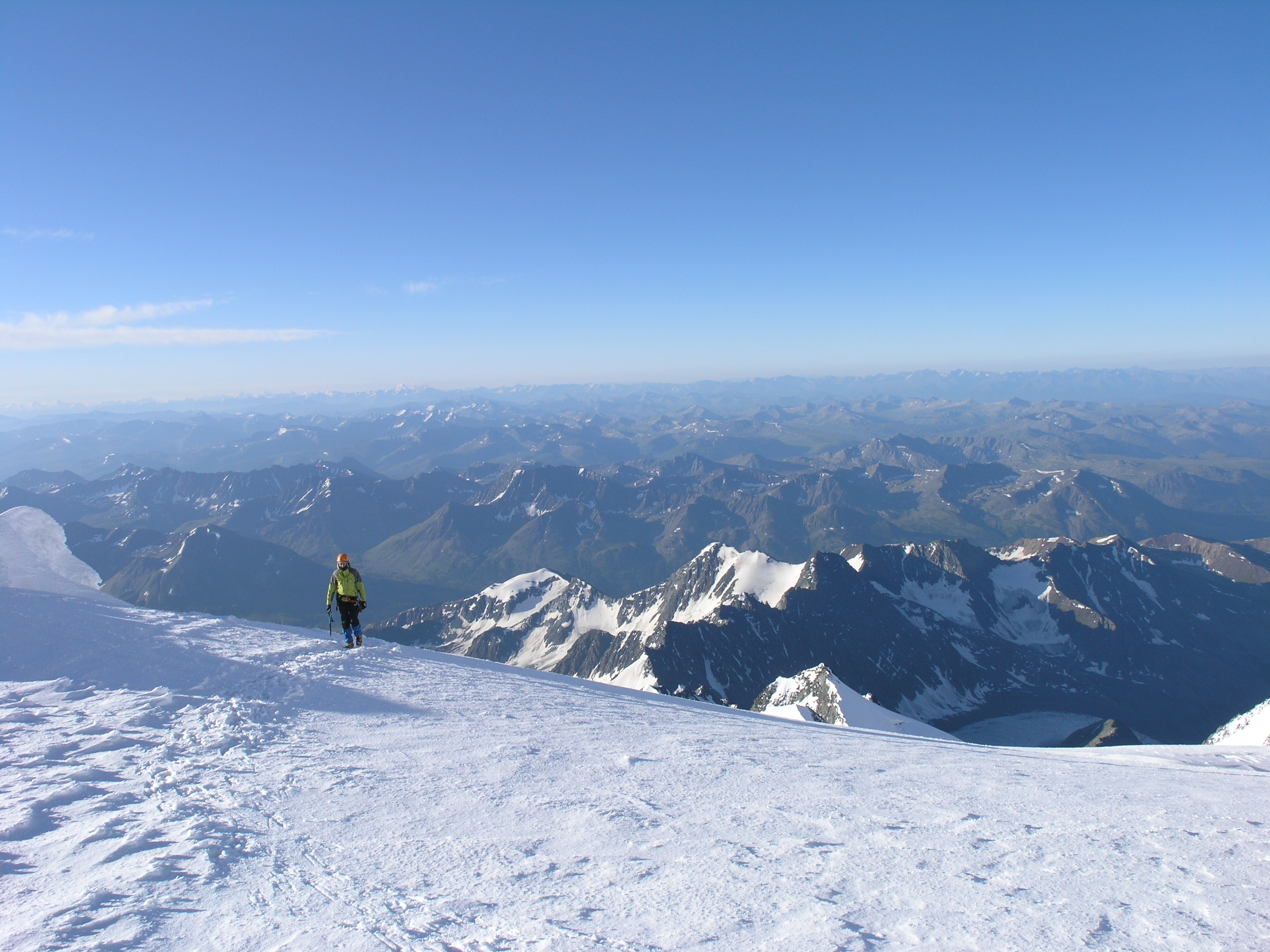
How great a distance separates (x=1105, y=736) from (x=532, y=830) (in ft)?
474

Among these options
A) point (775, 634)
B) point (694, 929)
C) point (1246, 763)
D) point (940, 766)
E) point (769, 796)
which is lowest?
point (775, 634)

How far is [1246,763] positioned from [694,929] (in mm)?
26052

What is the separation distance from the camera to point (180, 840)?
867 cm

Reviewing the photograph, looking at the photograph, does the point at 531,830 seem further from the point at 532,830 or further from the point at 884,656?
the point at 884,656

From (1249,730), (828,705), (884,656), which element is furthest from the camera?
(884,656)

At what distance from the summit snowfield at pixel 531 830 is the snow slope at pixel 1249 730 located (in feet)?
298

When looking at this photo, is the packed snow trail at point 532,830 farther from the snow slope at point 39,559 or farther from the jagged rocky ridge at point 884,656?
the jagged rocky ridge at point 884,656

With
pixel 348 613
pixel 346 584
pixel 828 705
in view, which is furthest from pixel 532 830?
pixel 828 705

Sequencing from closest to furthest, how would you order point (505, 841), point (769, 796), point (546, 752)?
point (505, 841), point (769, 796), point (546, 752)

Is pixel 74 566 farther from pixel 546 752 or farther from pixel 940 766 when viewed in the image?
pixel 940 766

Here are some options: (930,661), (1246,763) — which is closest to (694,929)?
(1246,763)

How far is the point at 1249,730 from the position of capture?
82.5m

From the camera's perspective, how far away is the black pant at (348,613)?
19578mm

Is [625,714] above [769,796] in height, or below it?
below
